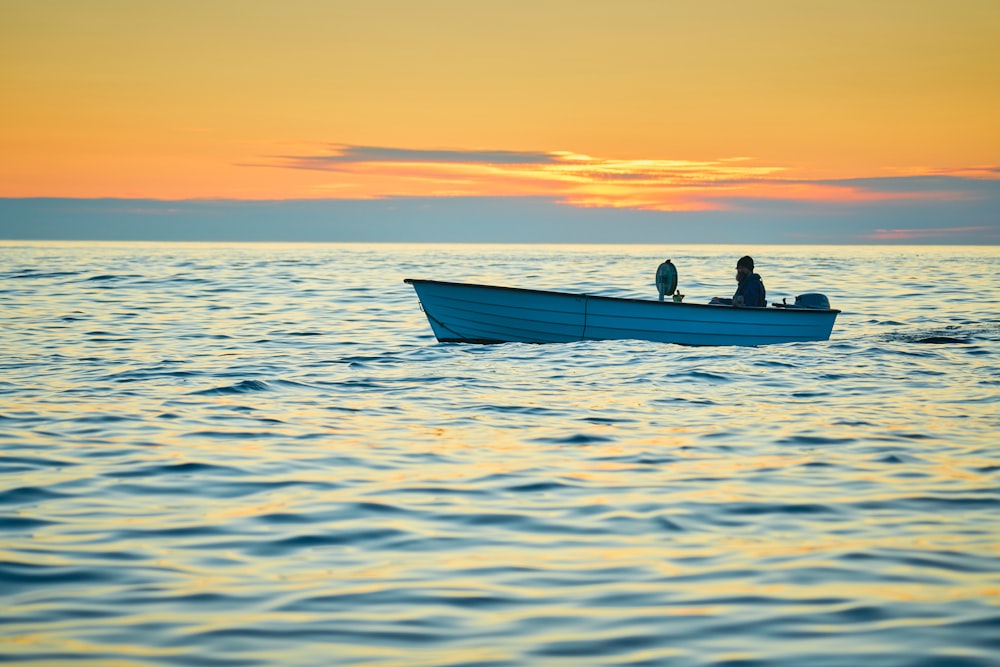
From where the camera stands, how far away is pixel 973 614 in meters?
6.05

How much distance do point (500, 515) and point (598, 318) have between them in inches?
566

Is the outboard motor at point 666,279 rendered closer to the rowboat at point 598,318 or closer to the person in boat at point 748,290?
the rowboat at point 598,318

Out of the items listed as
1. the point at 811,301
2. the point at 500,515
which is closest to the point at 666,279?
the point at 811,301

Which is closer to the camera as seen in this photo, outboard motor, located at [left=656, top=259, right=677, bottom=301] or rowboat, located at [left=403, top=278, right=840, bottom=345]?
rowboat, located at [left=403, top=278, right=840, bottom=345]

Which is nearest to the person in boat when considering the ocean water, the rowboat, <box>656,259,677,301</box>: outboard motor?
the rowboat

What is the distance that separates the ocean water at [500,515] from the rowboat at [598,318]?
3095 mm

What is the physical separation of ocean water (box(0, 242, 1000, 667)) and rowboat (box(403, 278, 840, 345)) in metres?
3.10

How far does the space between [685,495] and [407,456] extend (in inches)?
126

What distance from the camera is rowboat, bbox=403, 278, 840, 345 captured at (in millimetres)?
22312

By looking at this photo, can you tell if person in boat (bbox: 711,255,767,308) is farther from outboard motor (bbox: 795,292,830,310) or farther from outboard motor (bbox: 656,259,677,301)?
outboard motor (bbox: 795,292,830,310)

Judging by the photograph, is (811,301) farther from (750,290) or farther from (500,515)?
(500,515)

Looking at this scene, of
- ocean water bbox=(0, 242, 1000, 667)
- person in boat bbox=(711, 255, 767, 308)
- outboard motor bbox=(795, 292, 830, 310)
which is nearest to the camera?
ocean water bbox=(0, 242, 1000, 667)

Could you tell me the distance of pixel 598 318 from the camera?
22.7 meters

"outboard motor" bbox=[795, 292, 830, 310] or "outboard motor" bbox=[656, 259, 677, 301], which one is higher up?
"outboard motor" bbox=[656, 259, 677, 301]
